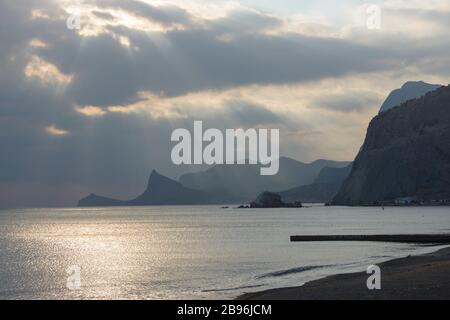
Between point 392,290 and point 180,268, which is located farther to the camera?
point 180,268

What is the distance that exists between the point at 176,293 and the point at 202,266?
78.3 feet

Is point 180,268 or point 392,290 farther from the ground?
point 392,290

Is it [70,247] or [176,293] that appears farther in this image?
[70,247]

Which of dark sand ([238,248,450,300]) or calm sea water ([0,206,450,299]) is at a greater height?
dark sand ([238,248,450,300])

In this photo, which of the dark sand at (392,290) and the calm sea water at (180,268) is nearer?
the dark sand at (392,290)

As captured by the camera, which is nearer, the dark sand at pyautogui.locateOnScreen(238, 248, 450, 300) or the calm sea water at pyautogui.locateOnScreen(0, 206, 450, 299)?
the dark sand at pyautogui.locateOnScreen(238, 248, 450, 300)

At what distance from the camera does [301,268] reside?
217 ft

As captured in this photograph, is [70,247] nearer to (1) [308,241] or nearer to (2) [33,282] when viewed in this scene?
(1) [308,241]

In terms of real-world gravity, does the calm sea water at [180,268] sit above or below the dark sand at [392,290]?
below

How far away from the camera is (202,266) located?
7281 cm
